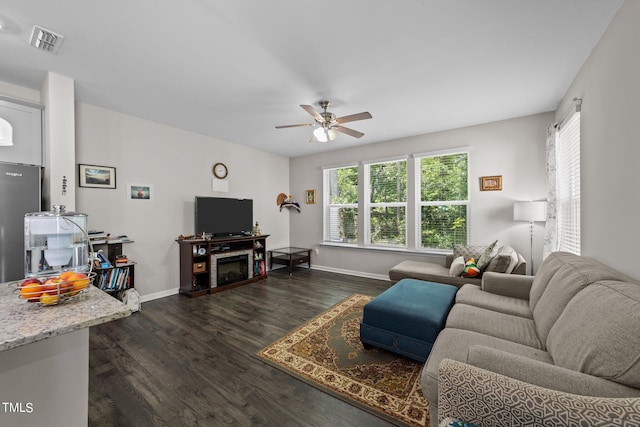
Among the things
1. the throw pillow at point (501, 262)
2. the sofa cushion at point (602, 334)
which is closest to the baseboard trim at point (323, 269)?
the throw pillow at point (501, 262)

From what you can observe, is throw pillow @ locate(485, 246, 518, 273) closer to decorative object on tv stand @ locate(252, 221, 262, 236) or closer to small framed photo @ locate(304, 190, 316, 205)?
small framed photo @ locate(304, 190, 316, 205)

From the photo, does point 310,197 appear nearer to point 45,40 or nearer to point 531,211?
point 531,211

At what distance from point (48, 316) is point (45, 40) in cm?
235

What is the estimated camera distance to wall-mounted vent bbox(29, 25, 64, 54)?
193 centimetres

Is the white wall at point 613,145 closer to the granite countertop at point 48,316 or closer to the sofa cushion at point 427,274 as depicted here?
the sofa cushion at point 427,274

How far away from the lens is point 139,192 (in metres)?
3.69

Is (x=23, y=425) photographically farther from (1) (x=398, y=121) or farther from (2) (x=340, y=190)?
(2) (x=340, y=190)

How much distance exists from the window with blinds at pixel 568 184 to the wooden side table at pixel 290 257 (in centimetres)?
417

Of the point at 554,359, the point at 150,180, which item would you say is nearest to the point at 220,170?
the point at 150,180

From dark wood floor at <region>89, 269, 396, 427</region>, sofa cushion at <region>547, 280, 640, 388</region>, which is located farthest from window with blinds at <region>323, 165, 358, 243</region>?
sofa cushion at <region>547, 280, 640, 388</region>

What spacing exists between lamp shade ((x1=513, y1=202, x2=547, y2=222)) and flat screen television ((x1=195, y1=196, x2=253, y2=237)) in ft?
14.2

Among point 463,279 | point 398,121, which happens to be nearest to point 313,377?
point 463,279

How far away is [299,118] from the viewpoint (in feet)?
12.1

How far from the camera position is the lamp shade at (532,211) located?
3.19 m
